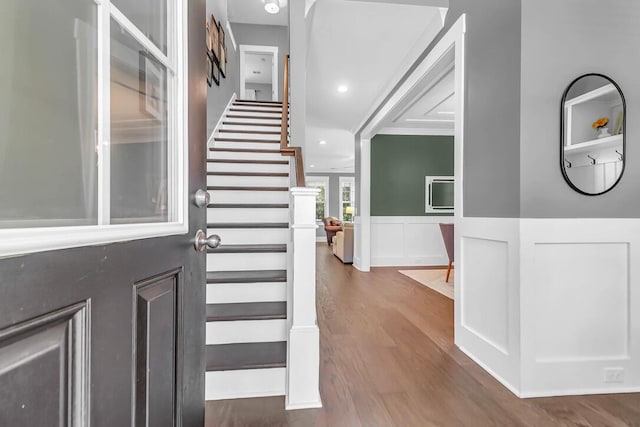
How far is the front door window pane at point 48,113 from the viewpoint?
0.41 meters

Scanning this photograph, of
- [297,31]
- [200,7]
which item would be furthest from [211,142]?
[200,7]

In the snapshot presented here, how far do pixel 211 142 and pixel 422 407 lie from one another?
345 cm

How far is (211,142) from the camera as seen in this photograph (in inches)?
151

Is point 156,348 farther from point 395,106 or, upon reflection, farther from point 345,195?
point 345,195

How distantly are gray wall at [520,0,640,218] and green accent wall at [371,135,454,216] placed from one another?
4276 mm

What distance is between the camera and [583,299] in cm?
178

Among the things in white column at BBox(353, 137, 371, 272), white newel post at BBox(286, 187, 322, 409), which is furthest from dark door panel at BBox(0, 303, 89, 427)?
white column at BBox(353, 137, 371, 272)

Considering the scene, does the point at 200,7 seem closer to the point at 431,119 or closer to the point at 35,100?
the point at 35,100

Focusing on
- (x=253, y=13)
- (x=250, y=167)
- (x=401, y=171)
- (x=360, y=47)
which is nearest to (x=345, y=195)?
(x=401, y=171)

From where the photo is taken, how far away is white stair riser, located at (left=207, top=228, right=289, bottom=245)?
2605mm

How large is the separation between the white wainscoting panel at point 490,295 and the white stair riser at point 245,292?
132 cm

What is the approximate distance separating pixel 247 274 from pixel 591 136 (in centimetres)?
228

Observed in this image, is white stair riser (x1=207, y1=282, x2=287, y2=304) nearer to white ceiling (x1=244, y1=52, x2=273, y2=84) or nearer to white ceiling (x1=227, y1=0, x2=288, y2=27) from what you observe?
white ceiling (x1=227, y1=0, x2=288, y2=27)

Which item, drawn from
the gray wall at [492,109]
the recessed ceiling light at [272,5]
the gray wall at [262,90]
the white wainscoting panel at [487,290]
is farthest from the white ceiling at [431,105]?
the gray wall at [262,90]
